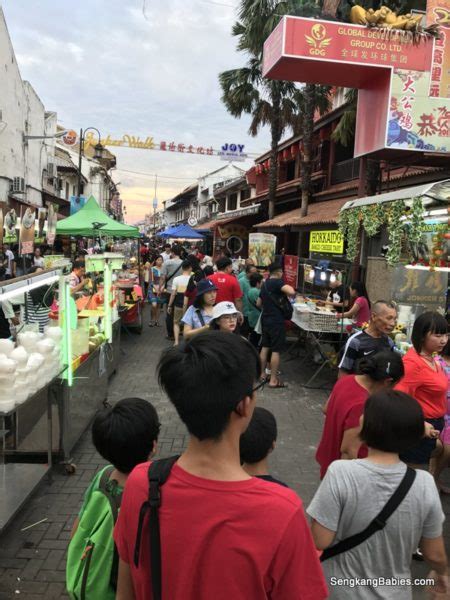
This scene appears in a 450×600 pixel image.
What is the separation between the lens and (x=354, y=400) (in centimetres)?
271

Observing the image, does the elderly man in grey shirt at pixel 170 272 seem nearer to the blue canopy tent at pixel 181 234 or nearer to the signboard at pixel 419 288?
the signboard at pixel 419 288

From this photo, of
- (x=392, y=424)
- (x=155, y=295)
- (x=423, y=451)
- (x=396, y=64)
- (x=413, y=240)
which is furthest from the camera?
(x=155, y=295)

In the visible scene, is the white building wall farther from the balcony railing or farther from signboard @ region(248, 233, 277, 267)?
the balcony railing

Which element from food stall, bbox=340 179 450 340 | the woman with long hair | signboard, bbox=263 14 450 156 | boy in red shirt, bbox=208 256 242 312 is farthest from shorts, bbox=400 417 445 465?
the woman with long hair

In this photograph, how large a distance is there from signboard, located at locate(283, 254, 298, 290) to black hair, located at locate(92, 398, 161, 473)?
10335 millimetres

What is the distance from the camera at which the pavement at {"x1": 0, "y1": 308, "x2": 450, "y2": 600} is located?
117 inches

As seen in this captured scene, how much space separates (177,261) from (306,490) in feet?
24.2

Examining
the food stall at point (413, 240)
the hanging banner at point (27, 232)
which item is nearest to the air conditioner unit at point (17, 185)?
the hanging banner at point (27, 232)

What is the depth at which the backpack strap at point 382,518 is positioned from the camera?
1.77m

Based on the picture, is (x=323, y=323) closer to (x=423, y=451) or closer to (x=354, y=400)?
(x=423, y=451)

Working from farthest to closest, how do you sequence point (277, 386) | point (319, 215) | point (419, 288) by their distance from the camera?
point (319, 215)
point (277, 386)
point (419, 288)

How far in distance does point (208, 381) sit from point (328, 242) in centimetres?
1113

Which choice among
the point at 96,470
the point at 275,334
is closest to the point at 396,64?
the point at 275,334

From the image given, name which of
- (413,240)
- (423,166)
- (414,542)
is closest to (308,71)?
(423,166)
